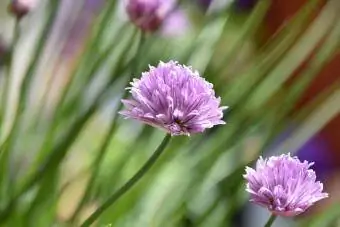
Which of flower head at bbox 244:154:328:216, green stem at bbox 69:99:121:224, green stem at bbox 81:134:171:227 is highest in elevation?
flower head at bbox 244:154:328:216

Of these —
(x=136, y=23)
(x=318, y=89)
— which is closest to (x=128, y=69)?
(x=136, y=23)

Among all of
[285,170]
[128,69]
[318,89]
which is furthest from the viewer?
[318,89]

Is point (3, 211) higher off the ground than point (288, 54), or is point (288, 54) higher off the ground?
point (288, 54)

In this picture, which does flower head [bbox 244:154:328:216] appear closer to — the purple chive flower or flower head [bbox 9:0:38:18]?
the purple chive flower

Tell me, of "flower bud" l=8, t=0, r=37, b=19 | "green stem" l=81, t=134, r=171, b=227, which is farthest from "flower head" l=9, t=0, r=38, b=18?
"green stem" l=81, t=134, r=171, b=227

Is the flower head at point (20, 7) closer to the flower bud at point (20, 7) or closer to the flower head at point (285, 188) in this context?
the flower bud at point (20, 7)

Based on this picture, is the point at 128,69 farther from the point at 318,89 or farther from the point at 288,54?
the point at 318,89

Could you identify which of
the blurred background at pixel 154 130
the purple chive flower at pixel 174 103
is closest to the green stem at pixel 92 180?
the blurred background at pixel 154 130
